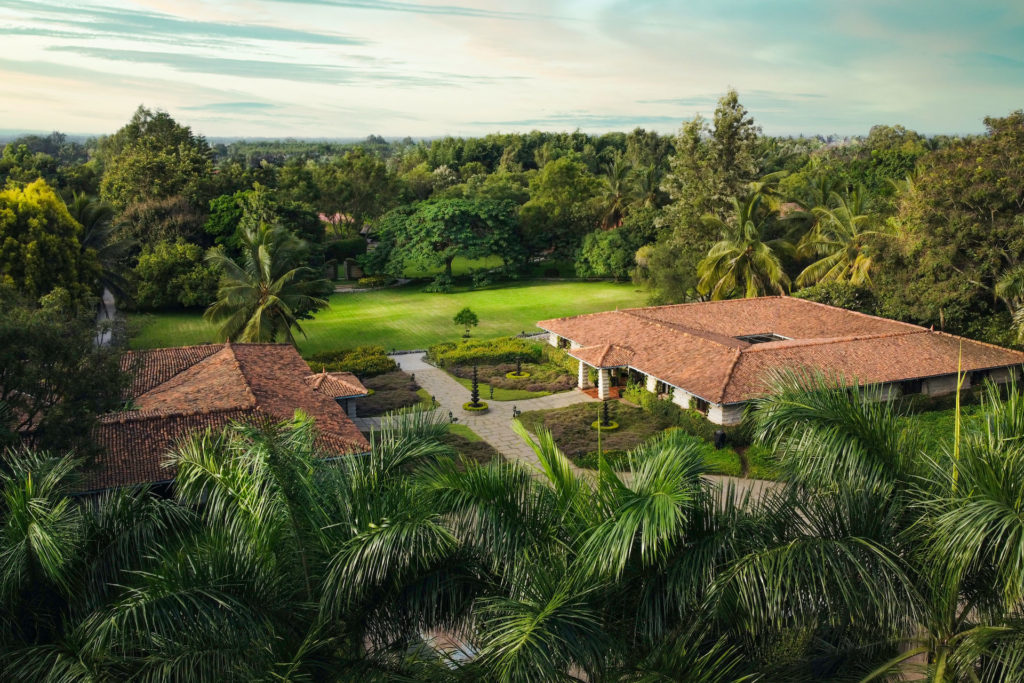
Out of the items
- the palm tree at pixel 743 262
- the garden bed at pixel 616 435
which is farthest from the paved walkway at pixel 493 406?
the palm tree at pixel 743 262

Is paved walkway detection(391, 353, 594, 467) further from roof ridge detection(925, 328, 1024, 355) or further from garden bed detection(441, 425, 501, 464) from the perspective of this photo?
roof ridge detection(925, 328, 1024, 355)

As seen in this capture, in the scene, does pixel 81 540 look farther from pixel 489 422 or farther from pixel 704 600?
pixel 489 422

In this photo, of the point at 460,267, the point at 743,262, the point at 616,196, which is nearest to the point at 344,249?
the point at 460,267

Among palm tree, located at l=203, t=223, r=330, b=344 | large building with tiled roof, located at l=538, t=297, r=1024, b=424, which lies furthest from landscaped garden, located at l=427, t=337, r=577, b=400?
palm tree, located at l=203, t=223, r=330, b=344

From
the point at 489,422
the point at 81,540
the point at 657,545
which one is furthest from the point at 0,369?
the point at 489,422

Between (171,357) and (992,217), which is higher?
(992,217)
